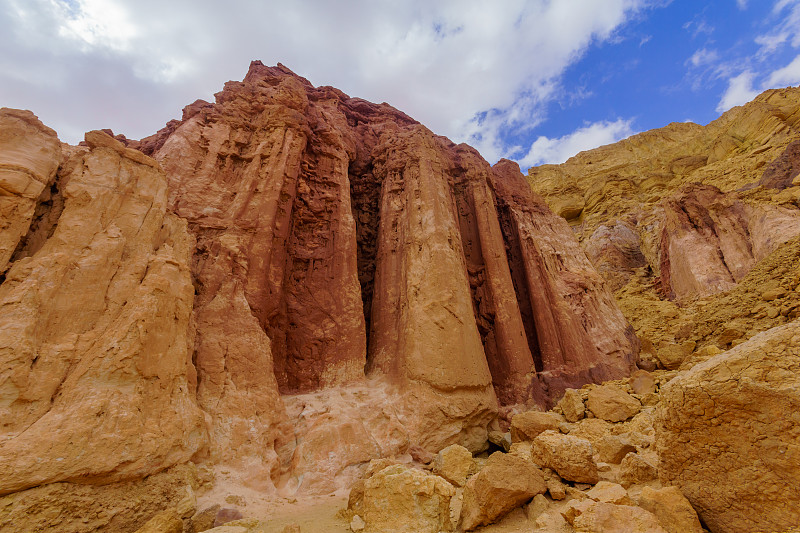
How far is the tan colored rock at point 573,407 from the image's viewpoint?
7.20m

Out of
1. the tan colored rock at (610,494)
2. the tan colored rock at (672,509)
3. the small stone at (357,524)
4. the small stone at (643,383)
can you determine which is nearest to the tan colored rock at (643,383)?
the small stone at (643,383)

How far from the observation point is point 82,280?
16.9 feet

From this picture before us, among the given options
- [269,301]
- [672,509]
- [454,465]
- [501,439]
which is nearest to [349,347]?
[269,301]

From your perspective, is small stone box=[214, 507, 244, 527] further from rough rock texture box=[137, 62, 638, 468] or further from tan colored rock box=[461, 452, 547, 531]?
tan colored rock box=[461, 452, 547, 531]

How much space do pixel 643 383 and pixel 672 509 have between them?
20.0 feet

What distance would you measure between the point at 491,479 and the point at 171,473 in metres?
4.10

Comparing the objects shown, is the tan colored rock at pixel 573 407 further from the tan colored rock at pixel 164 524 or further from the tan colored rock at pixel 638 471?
the tan colored rock at pixel 164 524

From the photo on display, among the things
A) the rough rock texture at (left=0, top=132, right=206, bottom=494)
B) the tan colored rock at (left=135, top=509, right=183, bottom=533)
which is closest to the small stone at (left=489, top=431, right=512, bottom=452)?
the rough rock texture at (left=0, top=132, right=206, bottom=494)

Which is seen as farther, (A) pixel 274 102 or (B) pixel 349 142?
(B) pixel 349 142

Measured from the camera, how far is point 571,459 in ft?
14.4

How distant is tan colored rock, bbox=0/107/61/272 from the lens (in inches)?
199

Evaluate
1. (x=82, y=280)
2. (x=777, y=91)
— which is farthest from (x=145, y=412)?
(x=777, y=91)

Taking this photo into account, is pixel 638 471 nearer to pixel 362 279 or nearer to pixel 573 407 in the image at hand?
pixel 573 407

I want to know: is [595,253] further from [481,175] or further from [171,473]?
[171,473]
